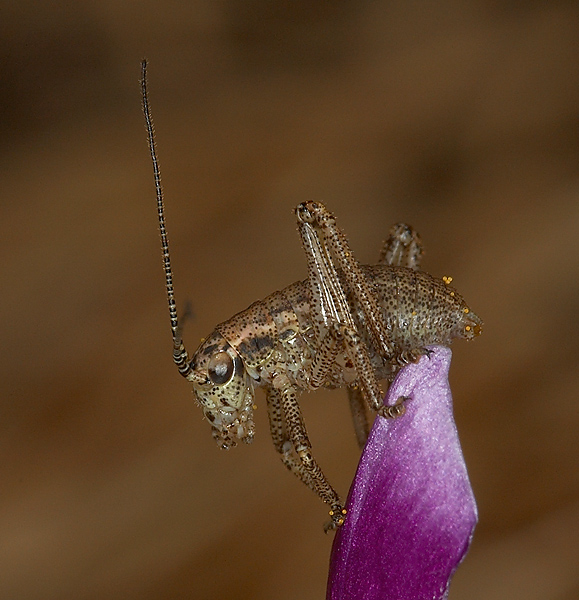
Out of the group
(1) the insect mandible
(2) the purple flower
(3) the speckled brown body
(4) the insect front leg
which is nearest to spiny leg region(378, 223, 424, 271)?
(1) the insect mandible

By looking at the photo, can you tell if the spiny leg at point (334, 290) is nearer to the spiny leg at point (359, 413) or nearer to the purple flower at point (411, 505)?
the spiny leg at point (359, 413)

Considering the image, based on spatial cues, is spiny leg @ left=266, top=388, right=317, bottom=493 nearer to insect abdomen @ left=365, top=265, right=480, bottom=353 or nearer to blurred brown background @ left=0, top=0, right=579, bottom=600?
insect abdomen @ left=365, top=265, right=480, bottom=353

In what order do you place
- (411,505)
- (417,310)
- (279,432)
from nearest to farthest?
(411,505), (417,310), (279,432)

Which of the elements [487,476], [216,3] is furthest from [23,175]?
[487,476]

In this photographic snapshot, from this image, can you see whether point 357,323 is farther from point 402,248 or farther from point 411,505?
point 411,505

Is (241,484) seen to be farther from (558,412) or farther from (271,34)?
(271,34)

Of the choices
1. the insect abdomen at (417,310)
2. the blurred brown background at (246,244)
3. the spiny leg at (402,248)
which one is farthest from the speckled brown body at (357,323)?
the blurred brown background at (246,244)

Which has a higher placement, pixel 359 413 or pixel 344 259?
pixel 344 259

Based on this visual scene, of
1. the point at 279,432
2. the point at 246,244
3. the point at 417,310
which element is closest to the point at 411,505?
the point at 417,310
